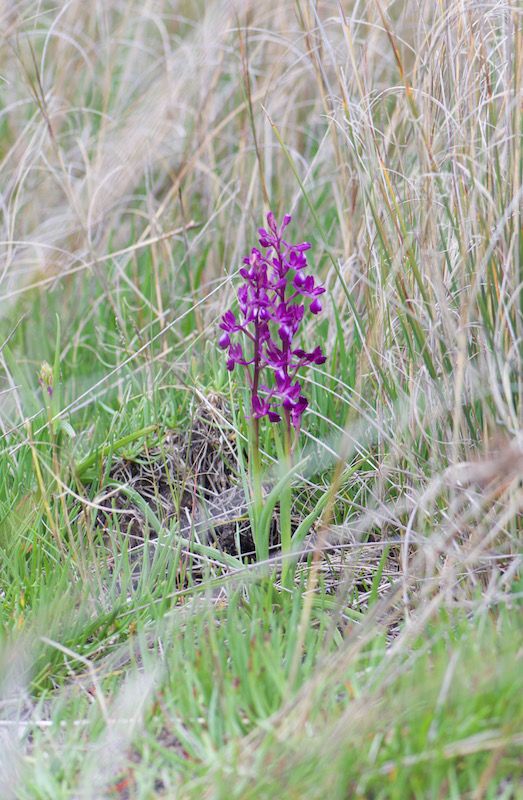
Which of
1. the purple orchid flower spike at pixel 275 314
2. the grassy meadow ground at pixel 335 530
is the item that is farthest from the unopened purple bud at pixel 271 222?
the grassy meadow ground at pixel 335 530

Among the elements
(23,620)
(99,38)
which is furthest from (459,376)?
(99,38)

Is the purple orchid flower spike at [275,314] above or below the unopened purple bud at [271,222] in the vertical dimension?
below

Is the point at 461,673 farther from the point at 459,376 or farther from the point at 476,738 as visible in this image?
the point at 459,376

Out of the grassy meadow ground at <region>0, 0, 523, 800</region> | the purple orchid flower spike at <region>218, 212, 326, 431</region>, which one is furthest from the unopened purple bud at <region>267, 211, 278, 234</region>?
the grassy meadow ground at <region>0, 0, 523, 800</region>

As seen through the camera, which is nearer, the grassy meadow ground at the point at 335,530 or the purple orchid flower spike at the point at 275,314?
the grassy meadow ground at the point at 335,530

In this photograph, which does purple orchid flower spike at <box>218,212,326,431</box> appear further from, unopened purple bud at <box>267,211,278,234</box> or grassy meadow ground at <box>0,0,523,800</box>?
grassy meadow ground at <box>0,0,523,800</box>

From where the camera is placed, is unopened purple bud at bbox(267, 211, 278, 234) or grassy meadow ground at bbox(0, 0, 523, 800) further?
unopened purple bud at bbox(267, 211, 278, 234)

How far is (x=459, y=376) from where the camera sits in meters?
1.49

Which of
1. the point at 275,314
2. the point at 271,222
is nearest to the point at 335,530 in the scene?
the point at 275,314

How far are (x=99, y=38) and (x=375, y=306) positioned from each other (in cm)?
265

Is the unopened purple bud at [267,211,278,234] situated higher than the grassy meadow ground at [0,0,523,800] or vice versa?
the unopened purple bud at [267,211,278,234]

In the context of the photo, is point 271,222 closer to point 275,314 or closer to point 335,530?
point 275,314

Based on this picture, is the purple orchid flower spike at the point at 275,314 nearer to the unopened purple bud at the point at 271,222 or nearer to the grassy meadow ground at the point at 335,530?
the unopened purple bud at the point at 271,222

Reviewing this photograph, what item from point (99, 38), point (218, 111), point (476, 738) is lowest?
point (476, 738)
